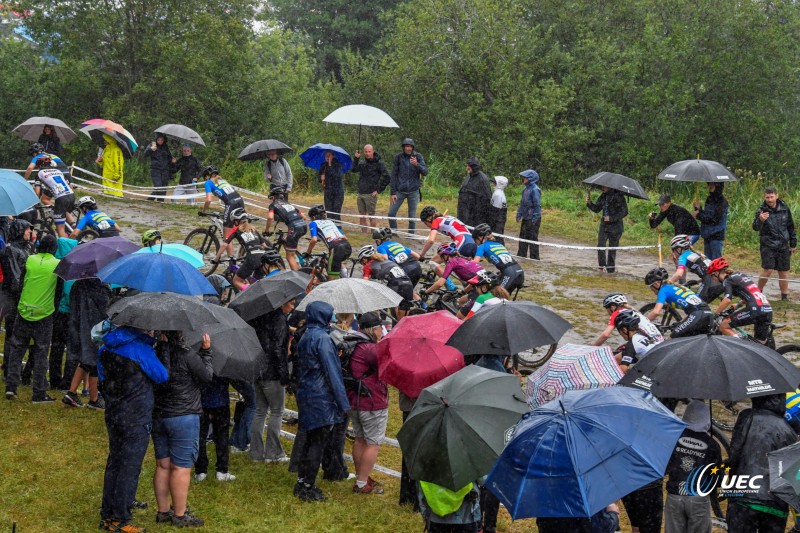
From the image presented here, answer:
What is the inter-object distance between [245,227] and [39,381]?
398 centimetres

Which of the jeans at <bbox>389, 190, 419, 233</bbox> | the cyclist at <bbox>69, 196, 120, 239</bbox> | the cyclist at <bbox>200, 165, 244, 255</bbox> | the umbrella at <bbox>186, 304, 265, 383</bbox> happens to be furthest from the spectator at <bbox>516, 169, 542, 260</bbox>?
the umbrella at <bbox>186, 304, 265, 383</bbox>

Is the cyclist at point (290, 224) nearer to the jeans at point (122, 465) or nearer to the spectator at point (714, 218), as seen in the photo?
the spectator at point (714, 218)

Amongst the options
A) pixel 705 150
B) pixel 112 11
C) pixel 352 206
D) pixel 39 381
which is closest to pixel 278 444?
pixel 39 381

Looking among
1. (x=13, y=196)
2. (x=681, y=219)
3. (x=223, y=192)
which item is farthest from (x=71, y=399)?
(x=681, y=219)

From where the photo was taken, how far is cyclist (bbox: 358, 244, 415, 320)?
11.8m

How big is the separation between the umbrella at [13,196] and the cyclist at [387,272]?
13.3ft

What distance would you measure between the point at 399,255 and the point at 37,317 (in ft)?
15.1

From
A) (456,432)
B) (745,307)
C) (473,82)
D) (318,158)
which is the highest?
(473,82)

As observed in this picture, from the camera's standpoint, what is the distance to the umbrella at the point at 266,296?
29.7 ft

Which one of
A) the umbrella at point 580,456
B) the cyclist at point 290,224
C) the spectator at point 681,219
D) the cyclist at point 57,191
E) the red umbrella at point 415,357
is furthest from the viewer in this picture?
the spectator at point 681,219

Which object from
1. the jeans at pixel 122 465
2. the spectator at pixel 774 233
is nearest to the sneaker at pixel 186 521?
the jeans at pixel 122 465

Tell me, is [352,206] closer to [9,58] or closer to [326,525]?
[9,58]

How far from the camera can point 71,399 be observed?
410 inches

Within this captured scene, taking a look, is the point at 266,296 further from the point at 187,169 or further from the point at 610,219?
the point at 187,169
